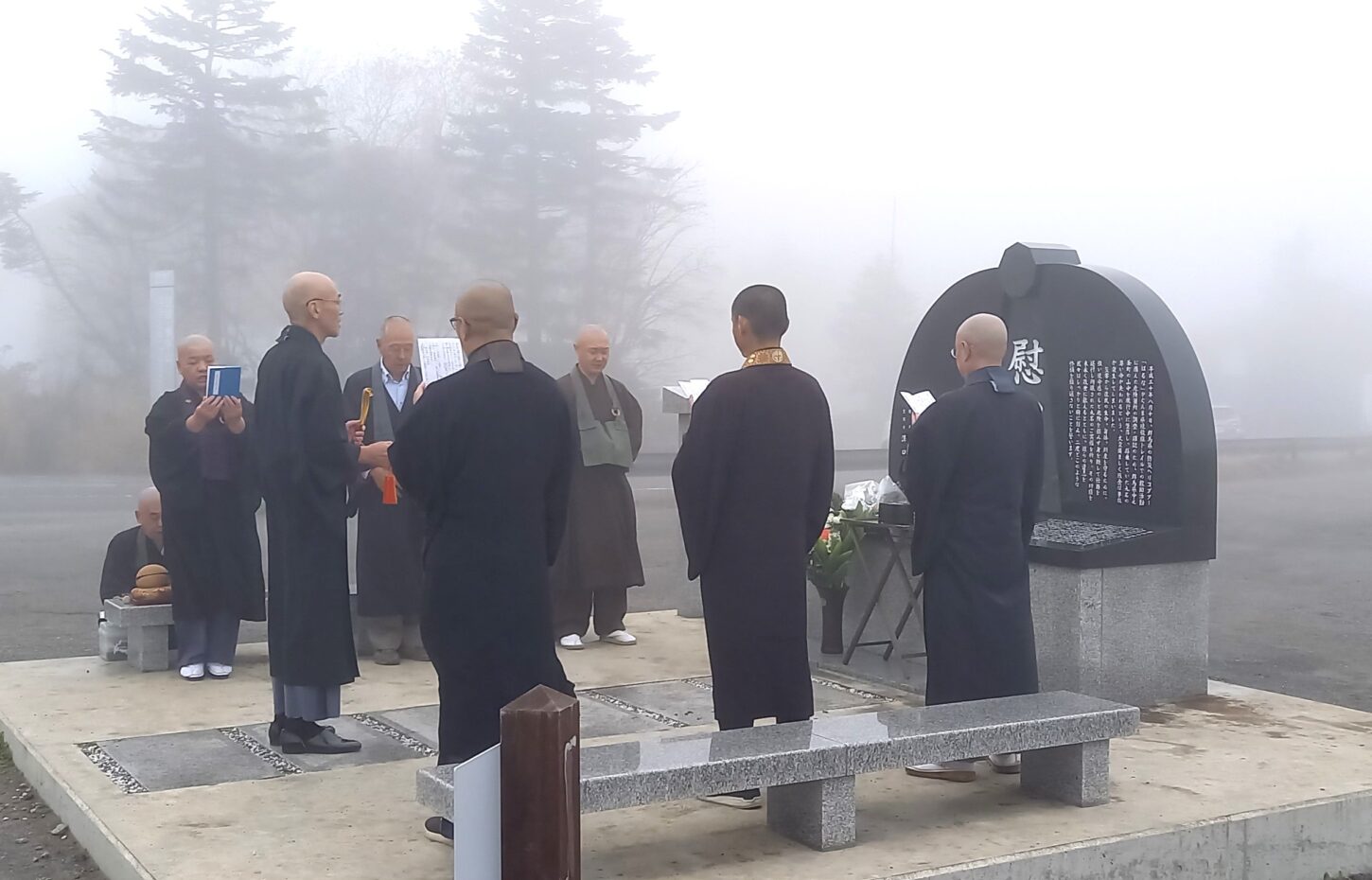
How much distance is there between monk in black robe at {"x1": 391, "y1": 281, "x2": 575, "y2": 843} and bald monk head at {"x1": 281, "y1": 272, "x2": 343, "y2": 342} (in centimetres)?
115

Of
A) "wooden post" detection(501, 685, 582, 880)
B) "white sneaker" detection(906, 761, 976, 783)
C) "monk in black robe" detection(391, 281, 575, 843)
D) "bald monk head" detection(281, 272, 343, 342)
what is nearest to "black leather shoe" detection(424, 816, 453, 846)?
"monk in black robe" detection(391, 281, 575, 843)

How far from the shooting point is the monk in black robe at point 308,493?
4875 millimetres

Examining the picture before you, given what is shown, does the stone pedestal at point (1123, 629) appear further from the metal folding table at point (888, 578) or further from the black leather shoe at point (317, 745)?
the black leather shoe at point (317, 745)

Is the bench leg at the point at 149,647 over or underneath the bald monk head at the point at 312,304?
underneath

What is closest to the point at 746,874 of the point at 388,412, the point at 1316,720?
the point at 1316,720

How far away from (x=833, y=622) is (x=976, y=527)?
231cm

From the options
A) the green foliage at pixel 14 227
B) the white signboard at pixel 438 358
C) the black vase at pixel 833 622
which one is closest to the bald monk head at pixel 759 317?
the white signboard at pixel 438 358

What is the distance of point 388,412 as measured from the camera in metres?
6.82

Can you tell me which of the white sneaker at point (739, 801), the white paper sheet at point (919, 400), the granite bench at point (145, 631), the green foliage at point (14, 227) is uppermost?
the green foliage at point (14, 227)

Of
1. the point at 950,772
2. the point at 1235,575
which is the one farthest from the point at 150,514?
the point at 1235,575

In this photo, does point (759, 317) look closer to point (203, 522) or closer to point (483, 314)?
point (483, 314)

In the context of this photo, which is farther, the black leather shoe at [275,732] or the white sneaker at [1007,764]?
the black leather shoe at [275,732]

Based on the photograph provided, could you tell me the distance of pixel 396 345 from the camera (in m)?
6.75

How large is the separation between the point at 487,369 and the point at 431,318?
83.9ft
